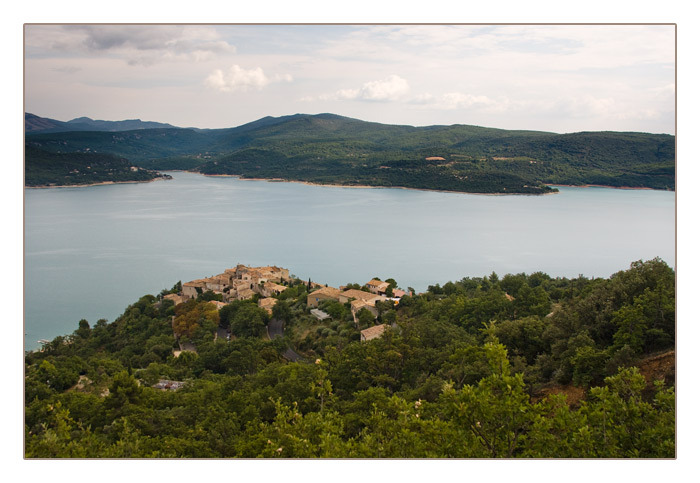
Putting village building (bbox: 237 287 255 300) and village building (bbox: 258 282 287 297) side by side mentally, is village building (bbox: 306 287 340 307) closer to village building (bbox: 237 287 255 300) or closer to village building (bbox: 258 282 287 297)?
village building (bbox: 258 282 287 297)

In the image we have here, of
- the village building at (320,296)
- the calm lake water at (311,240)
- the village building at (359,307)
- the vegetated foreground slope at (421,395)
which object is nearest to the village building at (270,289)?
the village building at (320,296)

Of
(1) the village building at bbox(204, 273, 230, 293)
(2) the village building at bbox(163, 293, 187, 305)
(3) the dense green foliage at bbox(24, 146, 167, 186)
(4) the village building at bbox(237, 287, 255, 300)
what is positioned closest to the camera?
(2) the village building at bbox(163, 293, 187, 305)

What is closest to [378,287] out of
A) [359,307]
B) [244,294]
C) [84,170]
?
[359,307]

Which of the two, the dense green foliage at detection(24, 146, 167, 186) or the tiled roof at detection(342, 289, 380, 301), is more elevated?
the dense green foliage at detection(24, 146, 167, 186)

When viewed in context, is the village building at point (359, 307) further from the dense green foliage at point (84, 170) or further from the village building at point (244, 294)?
the dense green foliage at point (84, 170)

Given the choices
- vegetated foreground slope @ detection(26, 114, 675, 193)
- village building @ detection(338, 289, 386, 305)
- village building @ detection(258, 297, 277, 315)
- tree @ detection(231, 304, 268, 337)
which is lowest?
tree @ detection(231, 304, 268, 337)

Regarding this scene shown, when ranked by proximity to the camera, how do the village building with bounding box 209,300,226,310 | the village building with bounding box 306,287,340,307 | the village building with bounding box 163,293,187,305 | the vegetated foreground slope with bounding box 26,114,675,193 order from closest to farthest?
1. the village building with bounding box 306,287,340,307
2. the village building with bounding box 209,300,226,310
3. the village building with bounding box 163,293,187,305
4. the vegetated foreground slope with bounding box 26,114,675,193

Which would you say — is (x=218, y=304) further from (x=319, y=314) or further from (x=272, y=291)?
(x=319, y=314)

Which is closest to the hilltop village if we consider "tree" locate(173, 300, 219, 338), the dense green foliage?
"tree" locate(173, 300, 219, 338)
